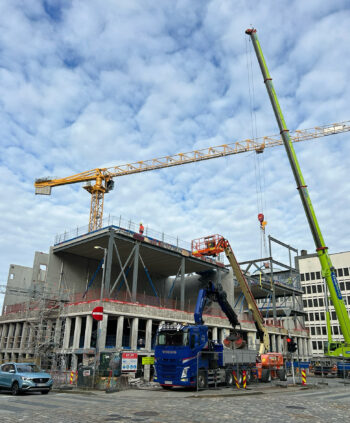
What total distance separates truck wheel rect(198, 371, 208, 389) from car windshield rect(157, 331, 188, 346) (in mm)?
1968

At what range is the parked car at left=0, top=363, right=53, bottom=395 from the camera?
17.5 m

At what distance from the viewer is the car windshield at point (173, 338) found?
64.4 feet

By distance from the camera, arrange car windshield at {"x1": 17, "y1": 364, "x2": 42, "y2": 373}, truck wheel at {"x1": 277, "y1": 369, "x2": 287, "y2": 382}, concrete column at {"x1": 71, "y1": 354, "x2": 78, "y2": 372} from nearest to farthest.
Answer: car windshield at {"x1": 17, "y1": 364, "x2": 42, "y2": 373} < truck wheel at {"x1": 277, "y1": 369, "x2": 287, "y2": 382} < concrete column at {"x1": 71, "y1": 354, "x2": 78, "y2": 372}

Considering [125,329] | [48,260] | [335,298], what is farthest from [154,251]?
A: [335,298]

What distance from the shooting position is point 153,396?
56.7 feet

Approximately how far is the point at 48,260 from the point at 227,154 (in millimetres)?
39430

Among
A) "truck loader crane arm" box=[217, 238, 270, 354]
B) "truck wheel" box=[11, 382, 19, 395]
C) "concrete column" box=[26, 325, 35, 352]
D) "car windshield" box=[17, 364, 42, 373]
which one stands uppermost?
"truck loader crane arm" box=[217, 238, 270, 354]

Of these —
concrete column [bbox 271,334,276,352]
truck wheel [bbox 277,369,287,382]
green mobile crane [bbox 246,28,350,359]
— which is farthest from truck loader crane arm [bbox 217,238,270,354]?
concrete column [bbox 271,334,276,352]

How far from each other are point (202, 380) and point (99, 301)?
11.7 meters

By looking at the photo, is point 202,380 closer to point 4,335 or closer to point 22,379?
point 22,379

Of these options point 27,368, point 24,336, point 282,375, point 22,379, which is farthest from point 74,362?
point 282,375

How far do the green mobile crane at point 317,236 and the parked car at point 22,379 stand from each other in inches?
827

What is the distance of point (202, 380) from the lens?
19.8m

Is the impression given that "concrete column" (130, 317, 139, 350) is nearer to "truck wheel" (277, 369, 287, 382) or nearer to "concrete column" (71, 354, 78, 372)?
"concrete column" (71, 354, 78, 372)
